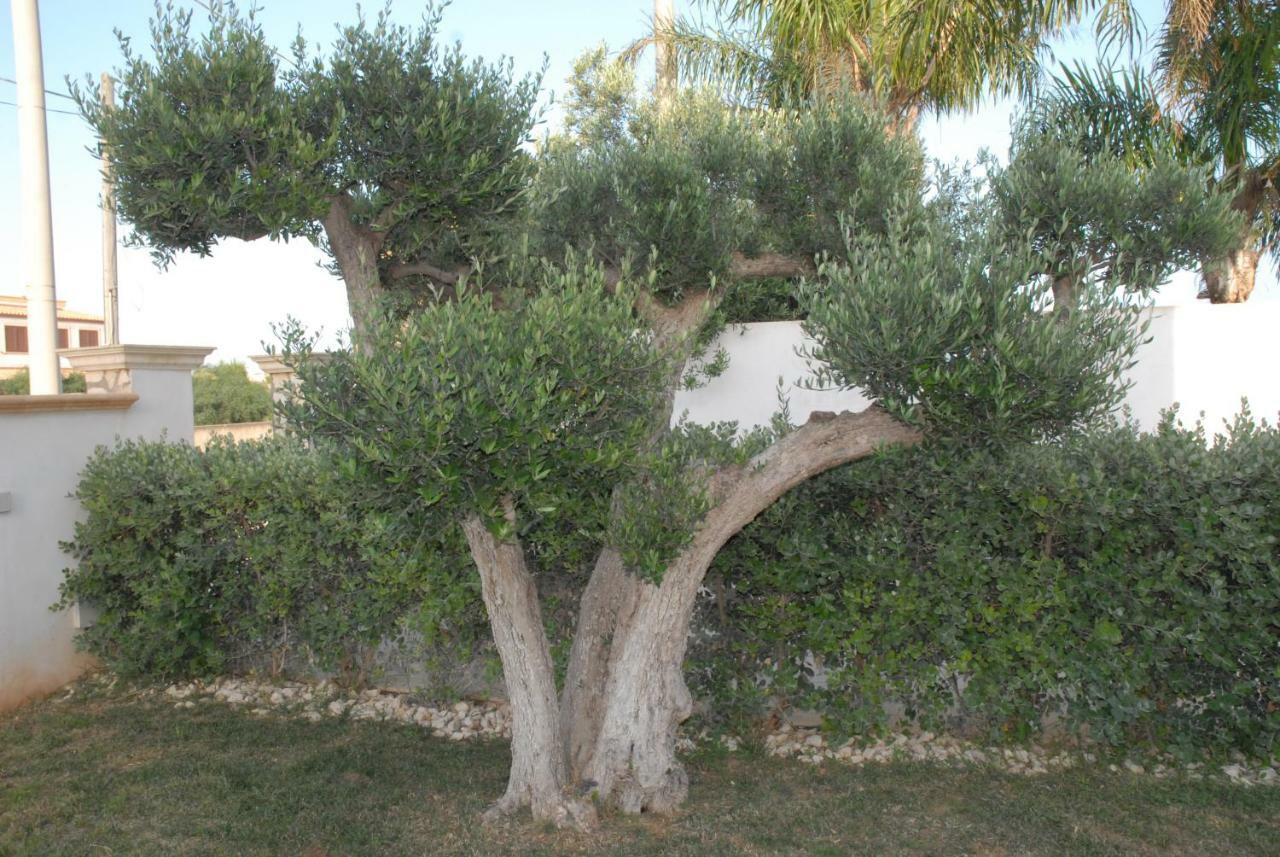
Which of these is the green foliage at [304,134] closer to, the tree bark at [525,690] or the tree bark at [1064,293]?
the tree bark at [525,690]

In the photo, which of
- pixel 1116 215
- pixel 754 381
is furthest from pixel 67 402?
pixel 1116 215

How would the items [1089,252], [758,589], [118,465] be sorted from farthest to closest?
[118,465] → [758,589] → [1089,252]

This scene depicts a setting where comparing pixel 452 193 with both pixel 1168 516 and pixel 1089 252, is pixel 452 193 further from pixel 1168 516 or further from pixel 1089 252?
pixel 1168 516

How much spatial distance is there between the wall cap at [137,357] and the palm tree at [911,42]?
642cm

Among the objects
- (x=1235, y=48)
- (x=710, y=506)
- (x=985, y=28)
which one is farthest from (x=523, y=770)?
(x=1235, y=48)

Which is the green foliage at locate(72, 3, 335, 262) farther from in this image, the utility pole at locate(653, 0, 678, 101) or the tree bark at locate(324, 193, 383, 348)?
the utility pole at locate(653, 0, 678, 101)

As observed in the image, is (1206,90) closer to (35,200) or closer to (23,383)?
(35,200)

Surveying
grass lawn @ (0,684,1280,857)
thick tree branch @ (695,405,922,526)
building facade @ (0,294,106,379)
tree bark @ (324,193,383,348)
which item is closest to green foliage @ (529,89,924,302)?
tree bark @ (324,193,383,348)

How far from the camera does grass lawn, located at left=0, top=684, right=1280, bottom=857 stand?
14.3 feet

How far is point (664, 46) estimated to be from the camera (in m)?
12.5

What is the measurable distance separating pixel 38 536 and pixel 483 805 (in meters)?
4.21

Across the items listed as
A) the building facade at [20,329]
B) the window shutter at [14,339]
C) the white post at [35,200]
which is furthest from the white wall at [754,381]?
the window shutter at [14,339]

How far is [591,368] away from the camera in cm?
387

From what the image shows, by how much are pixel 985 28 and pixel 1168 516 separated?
682cm
